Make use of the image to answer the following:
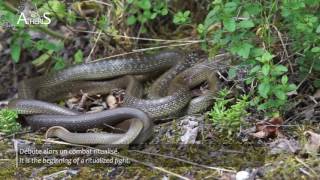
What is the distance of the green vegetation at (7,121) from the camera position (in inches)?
211

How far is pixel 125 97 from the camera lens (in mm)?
6078

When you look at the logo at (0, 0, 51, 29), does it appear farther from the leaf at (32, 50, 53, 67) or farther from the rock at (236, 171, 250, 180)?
the rock at (236, 171, 250, 180)

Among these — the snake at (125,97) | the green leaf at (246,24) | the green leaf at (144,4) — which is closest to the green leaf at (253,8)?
the green leaf at (246,24)

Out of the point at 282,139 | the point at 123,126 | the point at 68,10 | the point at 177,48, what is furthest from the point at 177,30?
the point at 282,139

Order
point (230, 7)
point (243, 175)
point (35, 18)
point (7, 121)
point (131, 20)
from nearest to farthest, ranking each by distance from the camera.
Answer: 1. point (243, 175)
2. point (230, 7)
3. point (7, 121)
4. point (35, 18)
5. point (131, 20)

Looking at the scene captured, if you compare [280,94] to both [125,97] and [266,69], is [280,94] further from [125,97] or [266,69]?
[125,97]

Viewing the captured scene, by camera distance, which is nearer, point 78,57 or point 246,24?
point 246,24

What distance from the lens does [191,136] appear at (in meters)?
5.15

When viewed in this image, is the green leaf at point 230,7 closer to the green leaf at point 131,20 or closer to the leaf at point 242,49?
the leaf at point 242,49

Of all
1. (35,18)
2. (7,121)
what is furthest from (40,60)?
(7,121)

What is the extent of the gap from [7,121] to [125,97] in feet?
4.03

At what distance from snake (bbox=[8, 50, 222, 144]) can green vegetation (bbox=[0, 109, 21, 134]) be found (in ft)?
1.07

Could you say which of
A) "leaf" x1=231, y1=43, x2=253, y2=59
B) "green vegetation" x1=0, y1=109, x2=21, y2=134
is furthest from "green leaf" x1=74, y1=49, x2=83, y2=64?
"leaf" x1=231, y1=43, x2=253, y2=59

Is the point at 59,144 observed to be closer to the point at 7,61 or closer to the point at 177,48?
the point at 177,48
